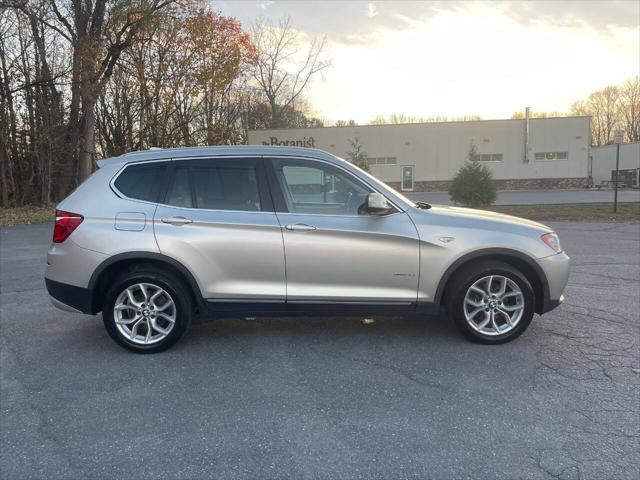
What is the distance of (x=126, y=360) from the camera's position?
424 centimetres

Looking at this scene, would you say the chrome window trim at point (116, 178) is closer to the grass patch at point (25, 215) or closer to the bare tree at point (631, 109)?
the grass patch at point (25, 215)

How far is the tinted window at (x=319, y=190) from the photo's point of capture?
4347mm

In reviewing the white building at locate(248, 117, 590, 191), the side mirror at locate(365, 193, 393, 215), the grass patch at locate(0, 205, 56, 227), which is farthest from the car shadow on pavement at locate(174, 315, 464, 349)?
the white building at locate(248, 117, 590, 191)

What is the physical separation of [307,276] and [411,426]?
5.48 feet

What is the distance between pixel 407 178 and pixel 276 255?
38116 millimetres

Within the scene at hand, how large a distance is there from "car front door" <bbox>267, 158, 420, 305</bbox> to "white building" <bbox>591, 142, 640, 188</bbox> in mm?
47216

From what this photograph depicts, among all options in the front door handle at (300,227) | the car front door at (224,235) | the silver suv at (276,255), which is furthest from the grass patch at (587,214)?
the car front door at (224,235)

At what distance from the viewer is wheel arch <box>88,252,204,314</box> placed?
13.9 ft

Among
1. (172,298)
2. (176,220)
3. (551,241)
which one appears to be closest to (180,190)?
(176,220)

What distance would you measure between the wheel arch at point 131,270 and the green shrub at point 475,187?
58.0ft

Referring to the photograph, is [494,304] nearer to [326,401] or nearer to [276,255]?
[326,401]

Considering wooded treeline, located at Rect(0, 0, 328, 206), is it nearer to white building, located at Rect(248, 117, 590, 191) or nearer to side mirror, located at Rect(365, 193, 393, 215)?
white building, located at Rect(248, 117, 590, 191)

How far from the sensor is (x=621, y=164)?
4538 centimetres

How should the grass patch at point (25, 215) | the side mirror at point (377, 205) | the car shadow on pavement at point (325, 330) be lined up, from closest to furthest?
the side mirror at point (377, 205) < the car shadow on pavement at point (325, 330) < the grass patch at point (25, 215)
